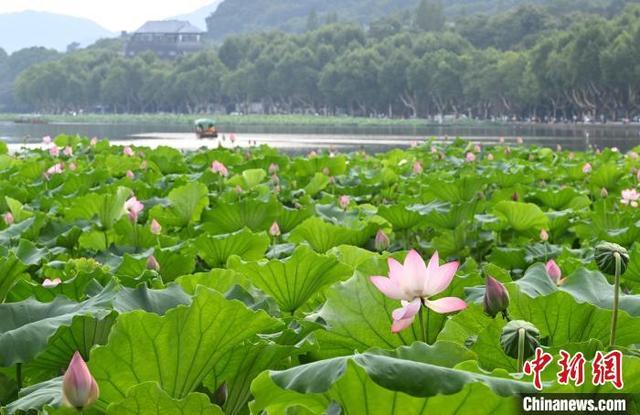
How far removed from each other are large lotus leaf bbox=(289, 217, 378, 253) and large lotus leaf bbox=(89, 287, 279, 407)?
1498 mm

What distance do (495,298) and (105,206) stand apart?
2005 mm

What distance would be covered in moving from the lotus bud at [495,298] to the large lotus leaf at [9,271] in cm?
83

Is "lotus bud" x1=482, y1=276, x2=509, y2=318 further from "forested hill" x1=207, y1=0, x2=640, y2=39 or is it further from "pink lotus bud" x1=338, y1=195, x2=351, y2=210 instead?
"forested hill" x1=207, y1=0, x2=640, y2=39

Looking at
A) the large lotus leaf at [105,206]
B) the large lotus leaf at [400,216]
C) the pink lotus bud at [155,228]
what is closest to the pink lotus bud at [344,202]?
the large lotus leaf at [400,216]

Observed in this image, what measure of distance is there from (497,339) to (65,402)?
58 centimetres

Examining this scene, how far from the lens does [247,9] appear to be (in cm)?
16925

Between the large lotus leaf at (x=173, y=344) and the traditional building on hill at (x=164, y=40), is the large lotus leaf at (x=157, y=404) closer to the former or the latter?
the large lotus leaf at (x=173, y=344)

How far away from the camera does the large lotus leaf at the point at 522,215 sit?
125 inches

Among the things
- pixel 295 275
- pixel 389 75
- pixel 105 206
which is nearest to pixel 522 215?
pixel 105 206

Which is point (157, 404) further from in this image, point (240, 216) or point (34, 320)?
point (240, 216)

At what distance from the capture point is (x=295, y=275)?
1.78 m

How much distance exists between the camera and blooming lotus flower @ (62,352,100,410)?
94cm

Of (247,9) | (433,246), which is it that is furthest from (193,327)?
(247,9)

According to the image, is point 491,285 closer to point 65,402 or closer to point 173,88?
point 65,402
